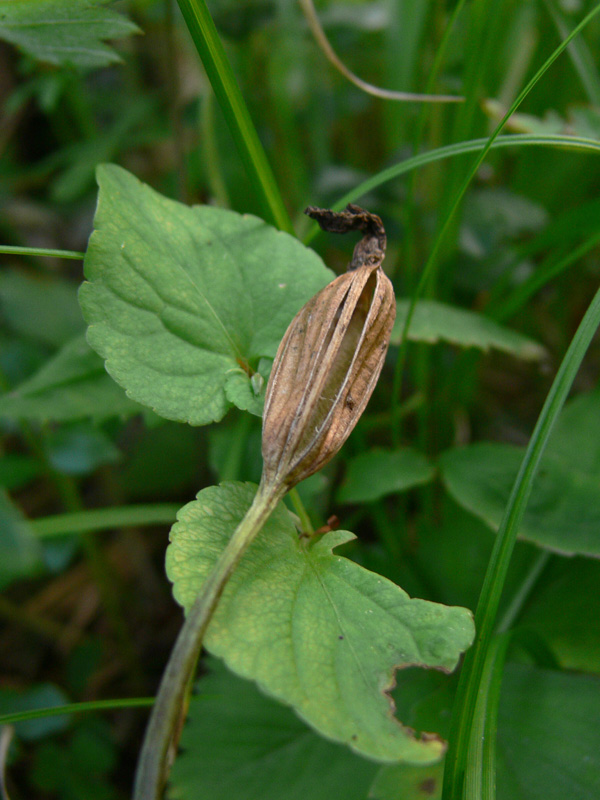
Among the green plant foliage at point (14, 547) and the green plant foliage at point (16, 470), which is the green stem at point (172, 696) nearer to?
the green plant foliage at point (14, 547)

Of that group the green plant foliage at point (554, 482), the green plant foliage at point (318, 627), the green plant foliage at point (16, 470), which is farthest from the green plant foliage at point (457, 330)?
the green plant foliage at point (16, 470)

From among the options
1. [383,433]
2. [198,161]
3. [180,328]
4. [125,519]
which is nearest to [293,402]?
[180,328]

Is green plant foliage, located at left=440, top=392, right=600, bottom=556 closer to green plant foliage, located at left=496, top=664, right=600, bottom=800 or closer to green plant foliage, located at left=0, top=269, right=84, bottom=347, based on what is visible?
green plant foliage, located at left=496, top=664, right=600, bottom=800

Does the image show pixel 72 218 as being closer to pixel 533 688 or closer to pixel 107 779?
pixel 107 779

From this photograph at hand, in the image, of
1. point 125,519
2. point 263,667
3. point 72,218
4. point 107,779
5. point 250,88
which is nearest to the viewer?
point 263,667

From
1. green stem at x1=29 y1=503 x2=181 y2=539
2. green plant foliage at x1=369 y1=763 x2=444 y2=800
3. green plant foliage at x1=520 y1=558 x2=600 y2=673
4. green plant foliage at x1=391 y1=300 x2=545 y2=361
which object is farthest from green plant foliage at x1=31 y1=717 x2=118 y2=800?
green plant foliage at x1=391 y1=300 x2=545 y2=361

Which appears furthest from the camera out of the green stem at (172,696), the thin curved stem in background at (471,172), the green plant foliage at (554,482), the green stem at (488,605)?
the green plant foliage at (554,482)

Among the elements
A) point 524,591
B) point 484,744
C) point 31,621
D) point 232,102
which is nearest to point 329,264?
point 232,102
